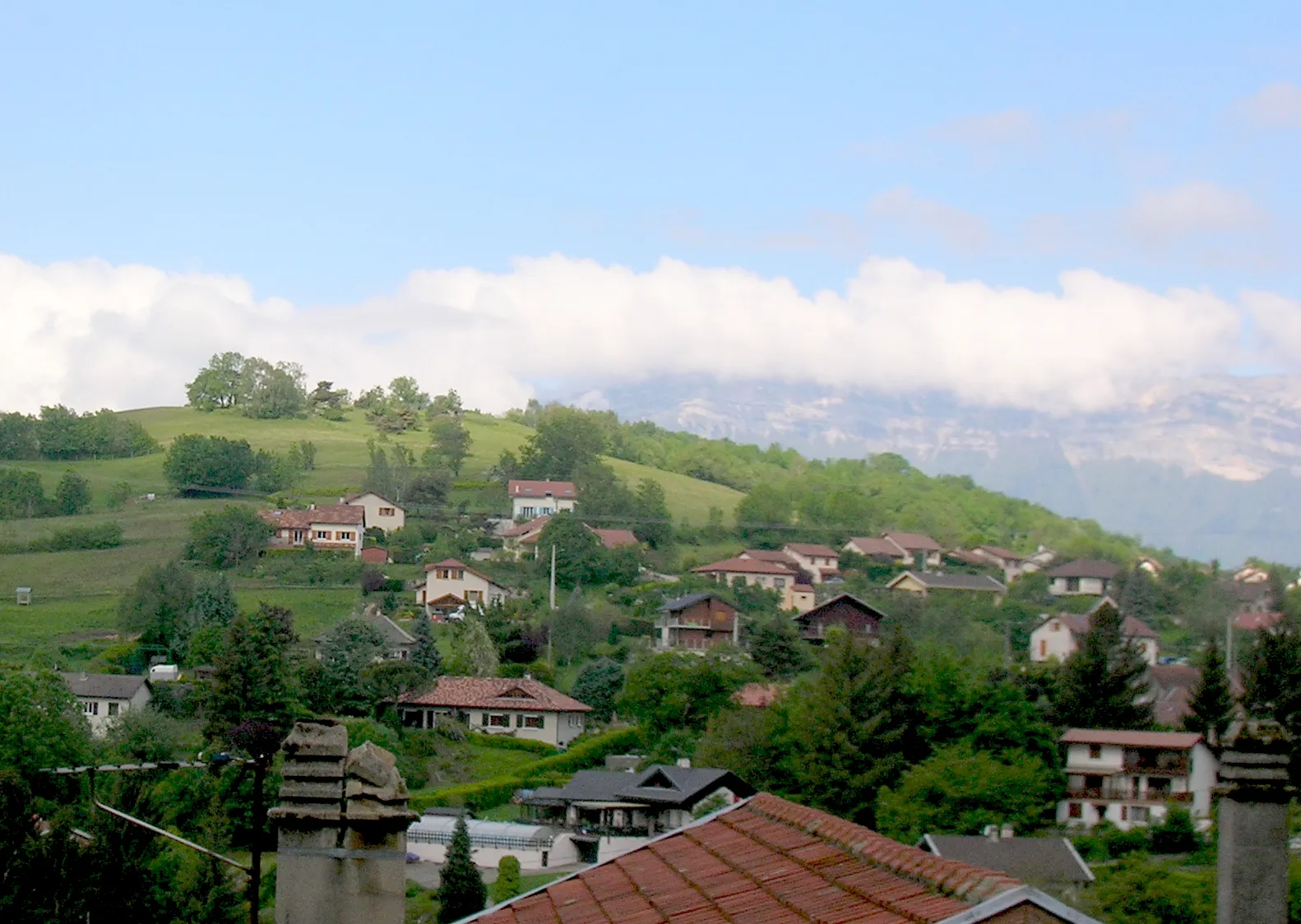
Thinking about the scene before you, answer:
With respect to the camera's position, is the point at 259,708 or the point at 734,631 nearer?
the point at 259,708

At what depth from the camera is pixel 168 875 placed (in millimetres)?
23484

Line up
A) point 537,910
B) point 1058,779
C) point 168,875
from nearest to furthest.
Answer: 1. point 537,910
2. point 168,875
3. point 1058,779

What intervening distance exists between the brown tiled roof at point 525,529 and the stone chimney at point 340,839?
67.8 m

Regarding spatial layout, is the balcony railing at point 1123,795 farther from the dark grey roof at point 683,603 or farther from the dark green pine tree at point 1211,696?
the dark grey roof at point 683,603

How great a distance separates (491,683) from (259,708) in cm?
931

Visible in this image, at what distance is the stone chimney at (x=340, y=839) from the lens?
5062 millimetres

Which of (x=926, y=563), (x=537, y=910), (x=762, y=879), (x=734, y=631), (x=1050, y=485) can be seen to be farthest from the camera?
(x=1050, y=485)

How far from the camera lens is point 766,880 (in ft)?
20.4

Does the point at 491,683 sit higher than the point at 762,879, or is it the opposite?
the point at 762,879

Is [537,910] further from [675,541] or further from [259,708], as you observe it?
[675,541]

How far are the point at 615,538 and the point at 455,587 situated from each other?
13.1m

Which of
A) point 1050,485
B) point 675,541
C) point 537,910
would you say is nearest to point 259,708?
point 537,910

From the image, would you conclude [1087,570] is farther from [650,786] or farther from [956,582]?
[650,786]

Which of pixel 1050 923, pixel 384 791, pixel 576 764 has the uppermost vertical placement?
pixel 384 791
